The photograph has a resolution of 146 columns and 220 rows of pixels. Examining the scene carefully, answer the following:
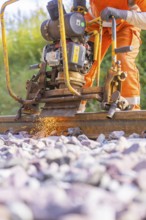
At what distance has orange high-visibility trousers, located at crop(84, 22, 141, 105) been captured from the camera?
447 centimetres

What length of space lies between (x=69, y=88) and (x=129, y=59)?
42.4 inches

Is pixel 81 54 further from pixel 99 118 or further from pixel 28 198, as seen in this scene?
pixel 28 198

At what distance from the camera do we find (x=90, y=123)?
3877mm

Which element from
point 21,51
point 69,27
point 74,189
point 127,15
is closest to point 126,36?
point 127,15

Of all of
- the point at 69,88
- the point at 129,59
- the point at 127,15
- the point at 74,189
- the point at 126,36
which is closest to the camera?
the point at 74,189

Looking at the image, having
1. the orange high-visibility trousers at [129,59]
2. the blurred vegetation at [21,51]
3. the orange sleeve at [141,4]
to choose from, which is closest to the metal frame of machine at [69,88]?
the orange high-visibility trousers at [129,59]

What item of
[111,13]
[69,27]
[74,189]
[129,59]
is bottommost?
[129,59]

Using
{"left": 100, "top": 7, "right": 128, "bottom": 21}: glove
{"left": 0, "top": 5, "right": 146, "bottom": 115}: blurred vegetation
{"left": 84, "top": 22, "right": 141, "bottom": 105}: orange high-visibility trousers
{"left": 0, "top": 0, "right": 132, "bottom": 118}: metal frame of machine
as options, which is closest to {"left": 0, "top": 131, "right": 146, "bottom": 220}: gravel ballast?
{"left": 0, "top": 0, "right": 132, "bottom": 118}: metal frame of machine

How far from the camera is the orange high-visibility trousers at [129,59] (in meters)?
4.47

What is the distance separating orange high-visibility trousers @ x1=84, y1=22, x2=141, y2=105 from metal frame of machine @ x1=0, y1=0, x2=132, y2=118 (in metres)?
0.32

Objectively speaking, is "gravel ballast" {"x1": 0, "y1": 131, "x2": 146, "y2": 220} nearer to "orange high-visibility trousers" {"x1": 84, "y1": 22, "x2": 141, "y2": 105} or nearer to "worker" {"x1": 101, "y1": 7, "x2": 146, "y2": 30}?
"worker" {"x1": 101, "y1": 7, "x2": 146, "y2": 30}

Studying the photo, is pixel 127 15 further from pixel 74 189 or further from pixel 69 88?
pixel 74 189

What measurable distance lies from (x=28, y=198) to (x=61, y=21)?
2935mm

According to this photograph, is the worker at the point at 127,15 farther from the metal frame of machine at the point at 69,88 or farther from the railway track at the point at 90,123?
the railway track at the point at 90,123
